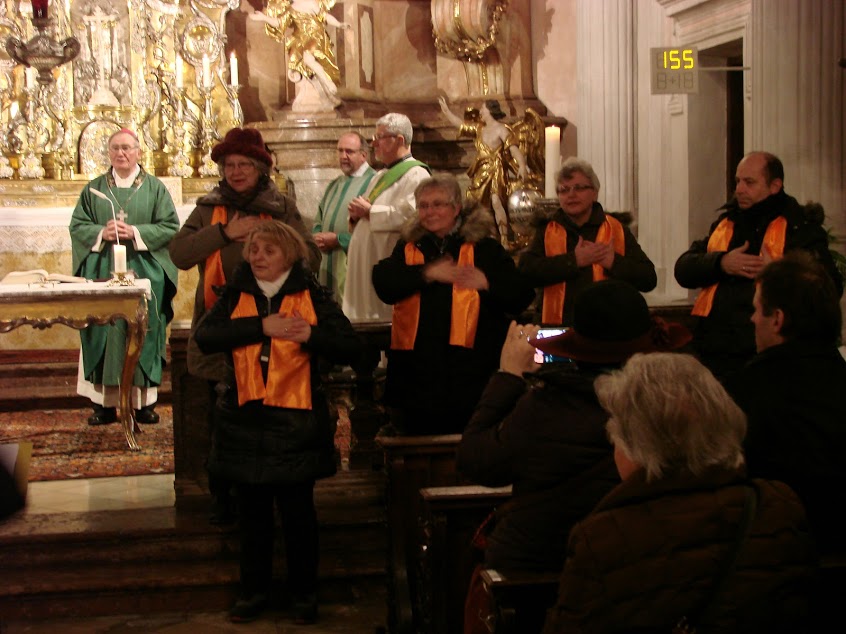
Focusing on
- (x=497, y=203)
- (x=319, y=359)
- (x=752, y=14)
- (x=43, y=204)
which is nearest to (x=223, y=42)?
(x=43, y=204)

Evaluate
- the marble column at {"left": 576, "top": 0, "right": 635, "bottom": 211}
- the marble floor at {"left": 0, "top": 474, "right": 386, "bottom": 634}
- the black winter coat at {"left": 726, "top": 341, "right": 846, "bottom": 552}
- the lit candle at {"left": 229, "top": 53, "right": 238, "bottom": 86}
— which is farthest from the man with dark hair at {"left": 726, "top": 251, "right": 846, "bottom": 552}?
the lit candle at {"left": 229, "top": 53, "right": 238, "bottom": 86}

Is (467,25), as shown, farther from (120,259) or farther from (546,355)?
(546,355)

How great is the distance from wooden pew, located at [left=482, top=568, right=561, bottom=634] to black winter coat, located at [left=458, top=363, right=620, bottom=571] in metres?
0.09

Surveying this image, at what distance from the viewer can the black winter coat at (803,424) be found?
300cm

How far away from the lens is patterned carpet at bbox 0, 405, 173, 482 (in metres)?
6.61

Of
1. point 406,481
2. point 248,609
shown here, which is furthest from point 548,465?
point 248,609

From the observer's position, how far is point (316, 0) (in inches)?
385

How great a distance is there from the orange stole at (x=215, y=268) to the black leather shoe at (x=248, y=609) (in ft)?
3.91

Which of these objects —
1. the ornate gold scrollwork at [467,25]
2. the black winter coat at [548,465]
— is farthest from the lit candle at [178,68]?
the black winter coat at [548,465]

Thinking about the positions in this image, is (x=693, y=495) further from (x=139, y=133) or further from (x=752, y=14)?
(x=139, y=133)

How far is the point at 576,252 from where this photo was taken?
197 inches

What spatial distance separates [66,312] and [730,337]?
349cm

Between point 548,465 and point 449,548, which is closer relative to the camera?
point 548,465

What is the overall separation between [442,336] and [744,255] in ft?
3.82
